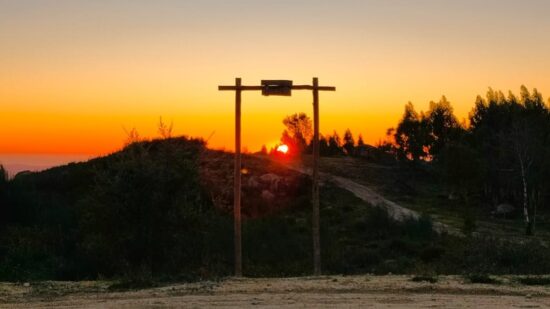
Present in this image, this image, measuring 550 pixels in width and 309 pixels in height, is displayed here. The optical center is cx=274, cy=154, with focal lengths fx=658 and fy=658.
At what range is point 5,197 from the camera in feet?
125

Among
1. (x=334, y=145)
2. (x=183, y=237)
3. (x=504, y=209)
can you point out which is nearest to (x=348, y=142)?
(x=334, y=145)

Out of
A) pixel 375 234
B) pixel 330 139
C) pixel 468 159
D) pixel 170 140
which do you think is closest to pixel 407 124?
pixel 330 139

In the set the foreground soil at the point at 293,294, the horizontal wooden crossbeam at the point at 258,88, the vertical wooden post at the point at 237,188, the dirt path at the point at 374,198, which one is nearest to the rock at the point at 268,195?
the dirt path at the point at 374,198

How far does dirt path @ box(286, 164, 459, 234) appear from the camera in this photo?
40875 mm

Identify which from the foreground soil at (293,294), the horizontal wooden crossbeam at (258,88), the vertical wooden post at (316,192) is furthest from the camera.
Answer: the vertical wooden post at (316,192)

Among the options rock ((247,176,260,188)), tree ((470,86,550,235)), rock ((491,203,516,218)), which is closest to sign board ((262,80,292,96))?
tree ((470,86,550,235))

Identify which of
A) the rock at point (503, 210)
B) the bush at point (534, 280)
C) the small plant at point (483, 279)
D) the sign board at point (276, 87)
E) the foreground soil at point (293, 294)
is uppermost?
the sign board at point (276, 87)

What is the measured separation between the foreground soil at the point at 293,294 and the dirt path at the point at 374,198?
80.1 ft

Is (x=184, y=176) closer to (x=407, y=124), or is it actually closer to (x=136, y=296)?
(x=136, y=296)

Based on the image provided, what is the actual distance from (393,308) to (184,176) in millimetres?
12586

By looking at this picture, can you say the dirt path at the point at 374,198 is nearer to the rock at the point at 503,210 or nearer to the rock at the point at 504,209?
the rock at the point at 503,210

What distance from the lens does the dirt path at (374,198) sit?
134 ft

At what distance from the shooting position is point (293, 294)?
13.8 metres

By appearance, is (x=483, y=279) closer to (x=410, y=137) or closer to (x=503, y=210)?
(x=503, y=210)
